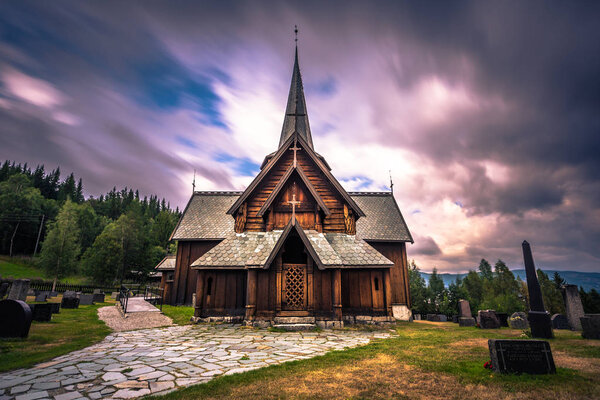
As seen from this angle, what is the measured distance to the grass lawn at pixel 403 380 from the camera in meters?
4.45

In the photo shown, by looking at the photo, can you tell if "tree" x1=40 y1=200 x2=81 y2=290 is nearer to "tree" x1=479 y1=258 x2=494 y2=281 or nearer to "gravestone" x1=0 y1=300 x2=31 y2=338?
"gravestone" x1=0 y1=300 x2=31 y2=338

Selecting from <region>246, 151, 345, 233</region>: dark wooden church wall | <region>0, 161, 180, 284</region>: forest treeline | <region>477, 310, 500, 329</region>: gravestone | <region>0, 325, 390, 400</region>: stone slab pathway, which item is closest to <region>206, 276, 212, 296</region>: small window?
<region>0, 325, 390, 400</region>: stone slab pathway

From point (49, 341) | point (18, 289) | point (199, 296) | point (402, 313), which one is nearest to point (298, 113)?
point (199, 296)

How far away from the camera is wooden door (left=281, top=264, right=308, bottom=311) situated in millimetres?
12703

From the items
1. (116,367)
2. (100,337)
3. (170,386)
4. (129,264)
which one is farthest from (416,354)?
(129,264)

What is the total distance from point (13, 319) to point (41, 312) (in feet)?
14.0

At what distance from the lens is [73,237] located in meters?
40.4

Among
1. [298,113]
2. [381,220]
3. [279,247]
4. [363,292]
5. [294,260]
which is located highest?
[298,113]

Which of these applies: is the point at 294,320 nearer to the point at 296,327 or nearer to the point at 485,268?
the point at 296,327

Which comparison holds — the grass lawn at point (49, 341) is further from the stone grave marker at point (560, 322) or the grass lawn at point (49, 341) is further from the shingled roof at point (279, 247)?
the stone grave marker at point (560, 322)

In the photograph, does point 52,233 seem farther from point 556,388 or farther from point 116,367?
point 556,388

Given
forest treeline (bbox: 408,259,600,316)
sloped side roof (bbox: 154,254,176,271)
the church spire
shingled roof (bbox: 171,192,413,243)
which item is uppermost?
the church spire

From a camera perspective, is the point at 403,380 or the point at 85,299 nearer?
the point at 403,380

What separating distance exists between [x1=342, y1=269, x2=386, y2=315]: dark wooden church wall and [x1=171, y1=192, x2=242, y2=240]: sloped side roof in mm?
12351
